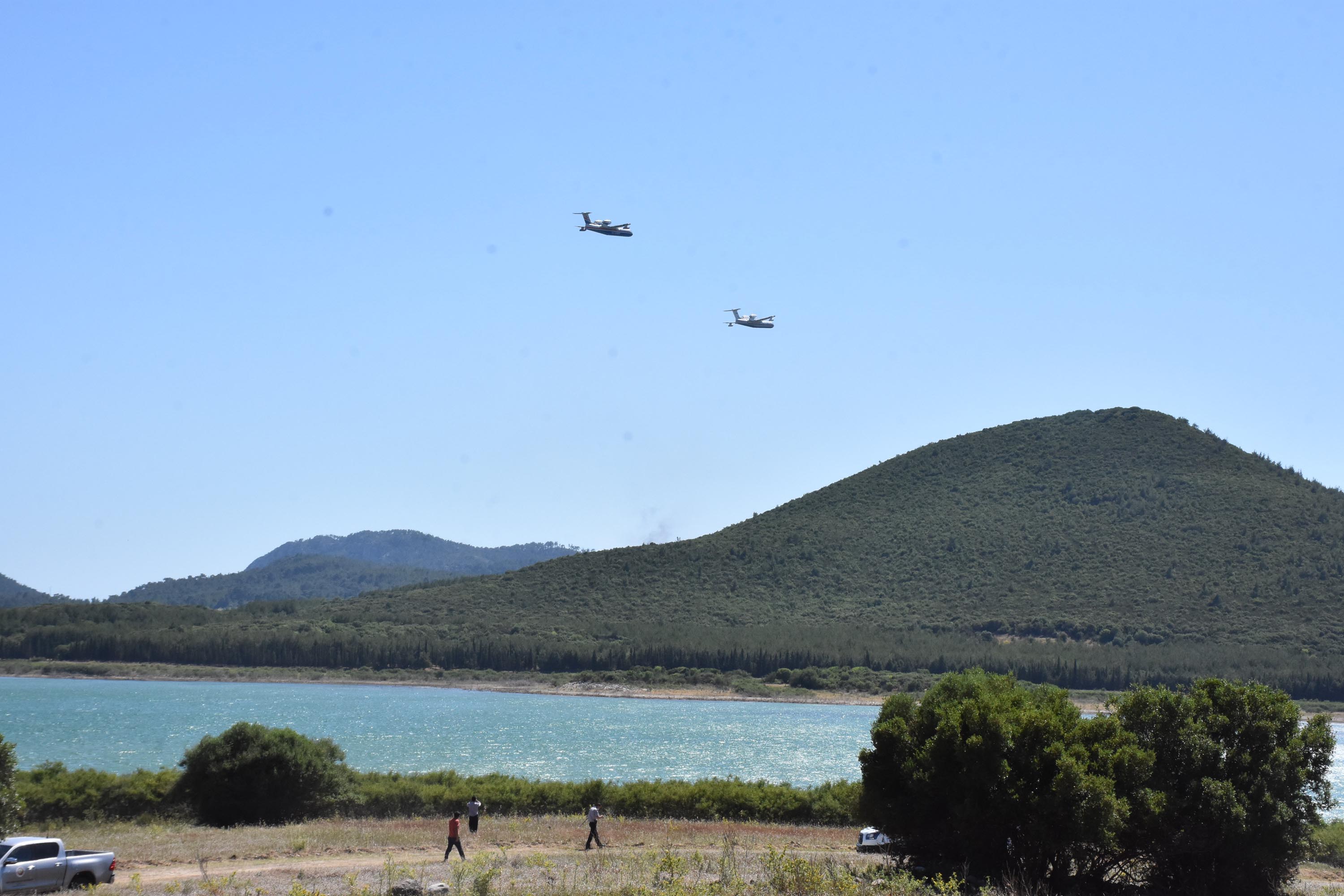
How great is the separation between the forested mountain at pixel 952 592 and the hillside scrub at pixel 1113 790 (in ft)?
302

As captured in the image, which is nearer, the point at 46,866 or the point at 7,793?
the point at 46,866

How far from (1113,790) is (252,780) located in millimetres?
24840

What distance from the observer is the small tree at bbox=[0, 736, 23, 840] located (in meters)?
25.6

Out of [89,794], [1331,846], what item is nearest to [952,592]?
[1331,846]

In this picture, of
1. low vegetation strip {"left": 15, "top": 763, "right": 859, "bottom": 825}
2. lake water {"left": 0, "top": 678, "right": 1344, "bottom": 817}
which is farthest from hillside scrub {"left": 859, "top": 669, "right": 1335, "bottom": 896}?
lake water {"left": 0, "top": 678, "right": 1344, "bottom": 817}

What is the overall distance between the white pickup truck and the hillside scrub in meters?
17.1

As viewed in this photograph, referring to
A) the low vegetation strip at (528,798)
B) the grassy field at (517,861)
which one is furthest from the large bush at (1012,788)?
the low vegetation strip at (528,798)

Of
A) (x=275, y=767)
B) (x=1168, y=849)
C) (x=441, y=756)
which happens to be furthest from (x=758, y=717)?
(x=1168, y=849)

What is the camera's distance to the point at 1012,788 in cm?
2831

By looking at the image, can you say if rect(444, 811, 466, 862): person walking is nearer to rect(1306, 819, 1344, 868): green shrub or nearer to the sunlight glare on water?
rect(1306, 819, 1344, 868): green shrub

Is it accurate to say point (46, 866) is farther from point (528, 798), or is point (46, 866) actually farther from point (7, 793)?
point (528, 798)

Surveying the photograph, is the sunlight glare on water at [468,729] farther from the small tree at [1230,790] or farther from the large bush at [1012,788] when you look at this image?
the small tree at [1230,790]

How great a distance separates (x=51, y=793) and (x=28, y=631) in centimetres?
15103

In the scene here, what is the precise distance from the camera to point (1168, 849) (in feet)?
95.8
